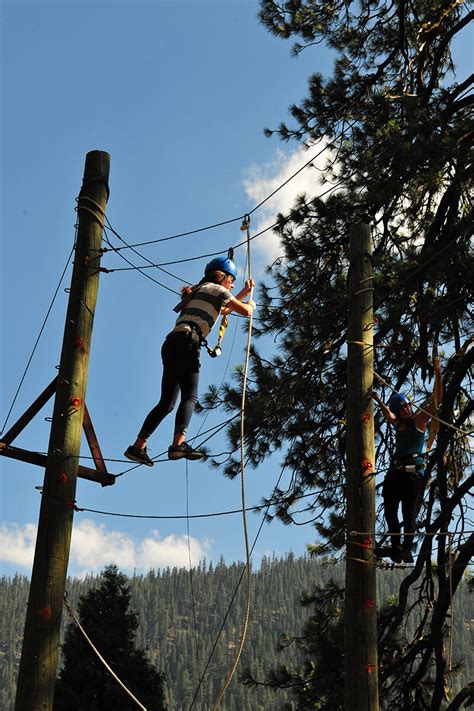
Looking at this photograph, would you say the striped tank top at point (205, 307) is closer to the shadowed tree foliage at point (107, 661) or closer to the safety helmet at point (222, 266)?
the safety helmet at point (222, 266)

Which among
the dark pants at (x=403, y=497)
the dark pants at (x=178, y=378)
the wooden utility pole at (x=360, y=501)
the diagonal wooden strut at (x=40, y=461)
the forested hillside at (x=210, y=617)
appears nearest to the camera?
the wooden utility pole at (x=360, y=501)

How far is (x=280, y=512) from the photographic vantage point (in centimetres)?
903

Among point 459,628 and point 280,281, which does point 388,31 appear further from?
point 459,628

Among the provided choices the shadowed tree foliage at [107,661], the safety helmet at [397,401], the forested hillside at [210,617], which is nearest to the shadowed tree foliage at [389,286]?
the safety helmet at [397,401]

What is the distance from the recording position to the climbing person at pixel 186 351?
637 cm

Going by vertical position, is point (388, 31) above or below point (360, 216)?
above

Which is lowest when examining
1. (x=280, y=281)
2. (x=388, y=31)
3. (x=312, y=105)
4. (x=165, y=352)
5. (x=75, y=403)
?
(x=75, y=403)

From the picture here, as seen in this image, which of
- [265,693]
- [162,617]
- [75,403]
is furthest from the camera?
[162,617]

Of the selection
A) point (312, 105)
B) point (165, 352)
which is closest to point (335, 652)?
point (165, 352)

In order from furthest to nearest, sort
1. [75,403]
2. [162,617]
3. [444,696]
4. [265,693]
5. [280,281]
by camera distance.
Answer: [162,617], [265,693], [280,281], [444,696], [75,403]

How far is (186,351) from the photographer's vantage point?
6.53 m

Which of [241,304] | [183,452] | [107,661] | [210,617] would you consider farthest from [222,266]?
[210,617]

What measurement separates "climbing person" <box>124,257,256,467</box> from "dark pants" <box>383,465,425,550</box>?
5.83ft

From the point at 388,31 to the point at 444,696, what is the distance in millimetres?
7229
